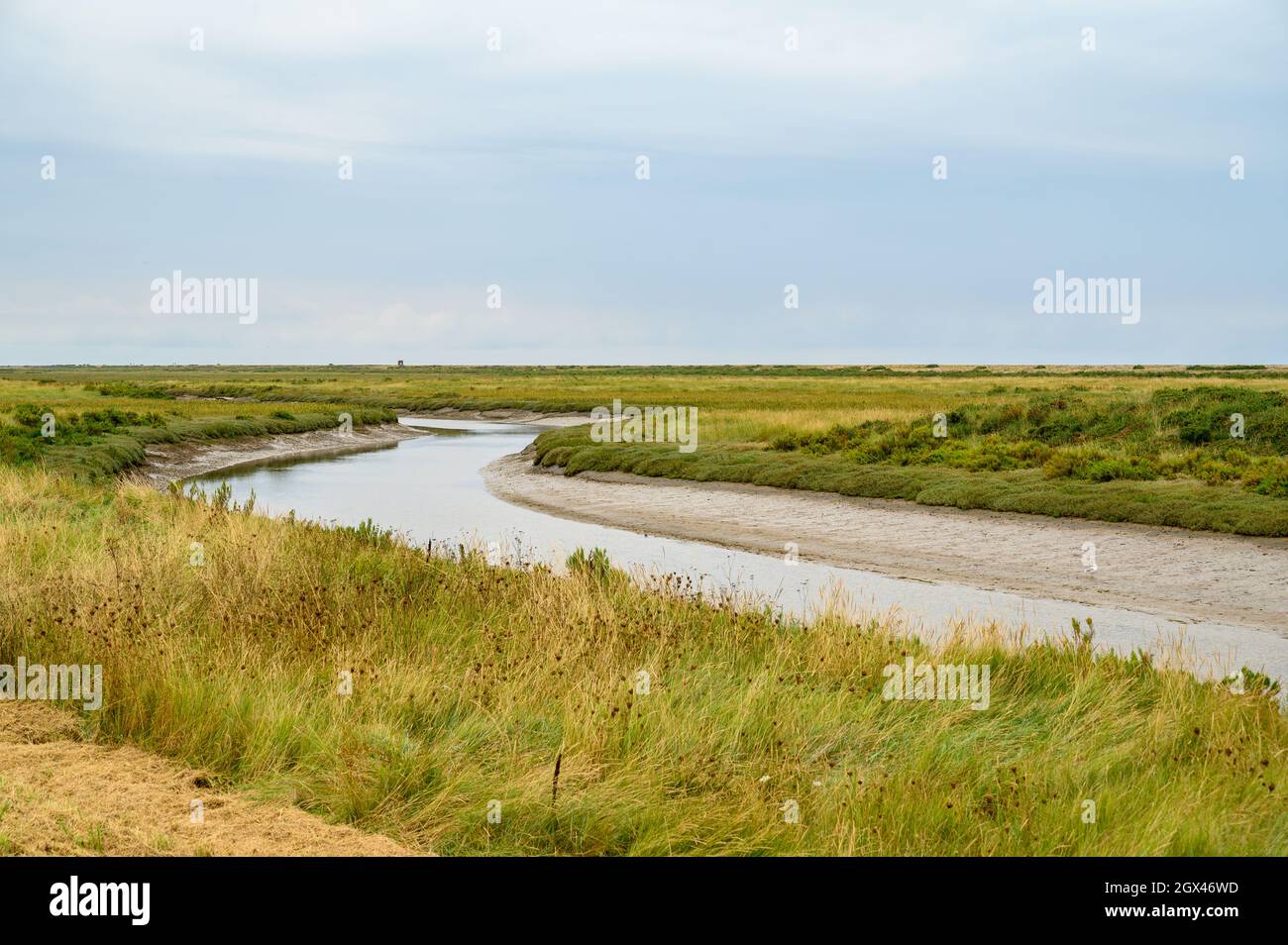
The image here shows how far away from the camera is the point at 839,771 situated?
7301 mm

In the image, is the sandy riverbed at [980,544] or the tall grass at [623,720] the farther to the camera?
the sandy riverbed at [980,544]

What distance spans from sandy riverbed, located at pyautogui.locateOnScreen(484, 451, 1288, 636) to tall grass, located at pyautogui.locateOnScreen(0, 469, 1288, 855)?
22.3 ft

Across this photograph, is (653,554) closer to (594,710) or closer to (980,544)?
(980,544)

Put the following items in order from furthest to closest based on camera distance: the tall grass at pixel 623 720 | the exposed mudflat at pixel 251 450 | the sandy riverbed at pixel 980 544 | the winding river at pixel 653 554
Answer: the exposed mudflat at pixel 251 450 < the sandy riverbed at pixel 980 544 < the winding river at pixel 653 554 < the tall grass at pixel 623 720

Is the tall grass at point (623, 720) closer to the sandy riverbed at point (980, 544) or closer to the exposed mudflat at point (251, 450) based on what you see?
the sandy riverbed at point (980, 544)

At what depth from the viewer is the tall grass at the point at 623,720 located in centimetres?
638

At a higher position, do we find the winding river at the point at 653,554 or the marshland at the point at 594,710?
the marshland at the point at 594,710

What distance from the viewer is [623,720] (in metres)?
7.82

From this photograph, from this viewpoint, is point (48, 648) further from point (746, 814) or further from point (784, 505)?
point (784, 505)

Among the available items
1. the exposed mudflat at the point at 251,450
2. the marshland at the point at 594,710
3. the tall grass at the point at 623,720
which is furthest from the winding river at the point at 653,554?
the tall grass at the point at 623,720

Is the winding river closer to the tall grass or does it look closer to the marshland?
the marshland

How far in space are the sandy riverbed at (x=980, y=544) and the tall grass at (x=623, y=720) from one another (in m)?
6.78

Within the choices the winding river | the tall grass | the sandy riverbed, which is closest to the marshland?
the tall grass
